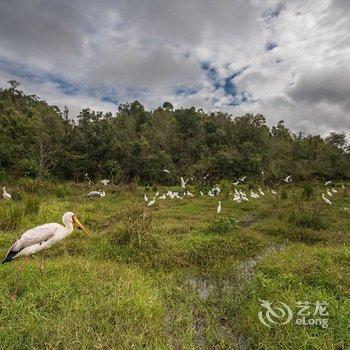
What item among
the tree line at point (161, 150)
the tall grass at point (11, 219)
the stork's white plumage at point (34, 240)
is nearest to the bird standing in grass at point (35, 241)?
the stork's white plumage at point (34, 240)

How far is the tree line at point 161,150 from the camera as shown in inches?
1257

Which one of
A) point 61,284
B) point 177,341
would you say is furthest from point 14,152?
point 177,341

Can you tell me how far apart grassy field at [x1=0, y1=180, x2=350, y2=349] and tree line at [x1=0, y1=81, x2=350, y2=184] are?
1767 centimetres

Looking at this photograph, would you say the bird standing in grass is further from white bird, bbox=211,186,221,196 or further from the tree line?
the tree line

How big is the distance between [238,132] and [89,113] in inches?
696

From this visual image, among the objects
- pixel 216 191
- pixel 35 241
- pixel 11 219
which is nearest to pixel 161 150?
pixel 216 191

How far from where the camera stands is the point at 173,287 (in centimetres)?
651

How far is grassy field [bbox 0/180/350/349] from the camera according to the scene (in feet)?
15.1

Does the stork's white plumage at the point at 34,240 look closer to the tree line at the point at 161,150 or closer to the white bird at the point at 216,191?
the white bird at the point at 216,191

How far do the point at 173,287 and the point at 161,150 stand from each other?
32888 mm

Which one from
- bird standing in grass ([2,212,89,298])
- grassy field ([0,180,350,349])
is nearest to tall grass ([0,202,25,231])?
grassy field ([0,180,350,349])

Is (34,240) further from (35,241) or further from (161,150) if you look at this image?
(161,150)

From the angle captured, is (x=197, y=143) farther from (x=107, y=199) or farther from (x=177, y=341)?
(x=177, y=341)

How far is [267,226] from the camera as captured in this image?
1180 centimetres
